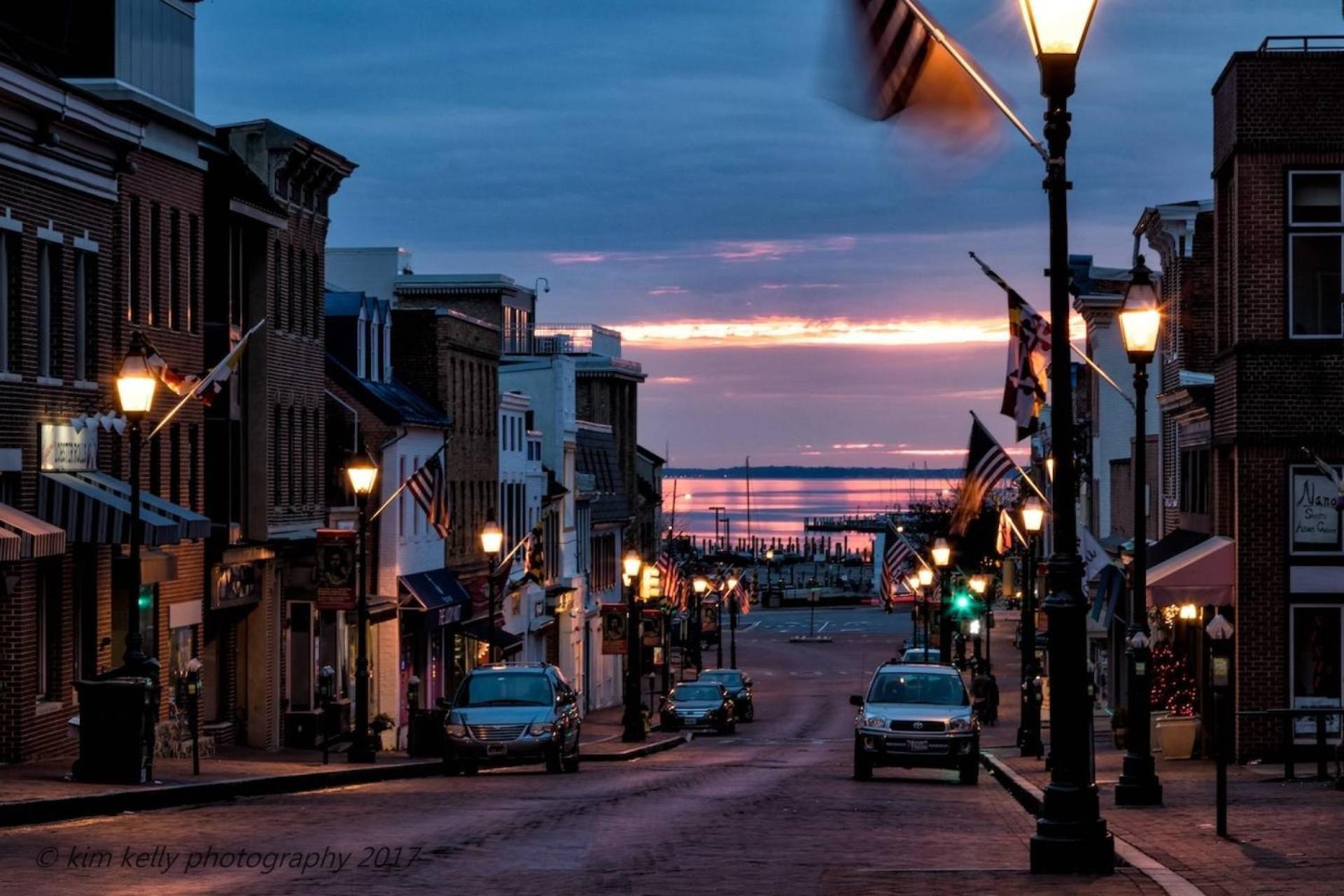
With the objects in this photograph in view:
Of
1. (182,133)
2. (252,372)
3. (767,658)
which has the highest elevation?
(182,133)

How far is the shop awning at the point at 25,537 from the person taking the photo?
82.1 feet

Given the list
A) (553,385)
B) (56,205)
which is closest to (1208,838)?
(56,205)

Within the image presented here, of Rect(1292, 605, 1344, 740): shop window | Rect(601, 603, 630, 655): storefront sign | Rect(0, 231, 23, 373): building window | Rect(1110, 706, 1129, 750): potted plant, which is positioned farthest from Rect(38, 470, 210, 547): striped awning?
Rect(601, 603, 630, 655): storefront sign

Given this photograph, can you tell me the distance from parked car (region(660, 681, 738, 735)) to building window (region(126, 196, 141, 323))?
84.8ft

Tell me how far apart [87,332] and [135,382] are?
20.9ft

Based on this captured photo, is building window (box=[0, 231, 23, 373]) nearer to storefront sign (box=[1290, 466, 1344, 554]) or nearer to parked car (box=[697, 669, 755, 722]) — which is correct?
storefront sign (box=[1290, 466, 1344, 554])

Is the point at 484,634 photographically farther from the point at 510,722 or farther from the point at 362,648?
the point at 510,722

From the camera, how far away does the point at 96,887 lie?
14.6 m

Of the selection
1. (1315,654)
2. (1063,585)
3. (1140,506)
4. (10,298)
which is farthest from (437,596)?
(1063,585)

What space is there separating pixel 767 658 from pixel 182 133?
74.5 meters

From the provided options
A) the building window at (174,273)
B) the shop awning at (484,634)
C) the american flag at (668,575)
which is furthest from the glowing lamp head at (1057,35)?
the american flag at (668,575)

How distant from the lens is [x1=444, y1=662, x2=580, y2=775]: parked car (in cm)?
3197

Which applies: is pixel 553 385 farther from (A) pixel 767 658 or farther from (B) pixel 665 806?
(B) pixel 665 806

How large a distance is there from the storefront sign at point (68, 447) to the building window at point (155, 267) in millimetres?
4876
